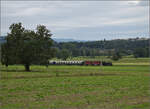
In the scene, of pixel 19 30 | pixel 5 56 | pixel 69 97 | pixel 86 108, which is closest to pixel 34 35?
pixel 19 30

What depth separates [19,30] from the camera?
63.8 meters

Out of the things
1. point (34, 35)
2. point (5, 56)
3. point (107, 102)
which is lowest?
point (107, 102)

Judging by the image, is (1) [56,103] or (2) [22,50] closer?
(1) [56,103]

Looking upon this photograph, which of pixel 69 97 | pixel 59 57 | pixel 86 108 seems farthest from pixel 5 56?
pixel 59 57

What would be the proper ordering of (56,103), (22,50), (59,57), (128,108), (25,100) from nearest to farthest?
(128,108), (56,103), (25,100), (22,50), (59,57)

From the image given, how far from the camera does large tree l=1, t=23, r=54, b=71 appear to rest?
60.0 meters

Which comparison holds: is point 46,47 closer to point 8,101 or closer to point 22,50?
point 22,50

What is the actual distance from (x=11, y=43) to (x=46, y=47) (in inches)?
330

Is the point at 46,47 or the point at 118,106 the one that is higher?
the point at 46,47

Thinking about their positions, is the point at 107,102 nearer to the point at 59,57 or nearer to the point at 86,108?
the point at 86,108

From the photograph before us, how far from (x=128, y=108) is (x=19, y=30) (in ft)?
173

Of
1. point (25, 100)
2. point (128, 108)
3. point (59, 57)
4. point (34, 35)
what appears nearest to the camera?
point (128, 108)

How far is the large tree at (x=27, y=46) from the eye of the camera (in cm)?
6003

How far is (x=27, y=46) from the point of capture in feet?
197
